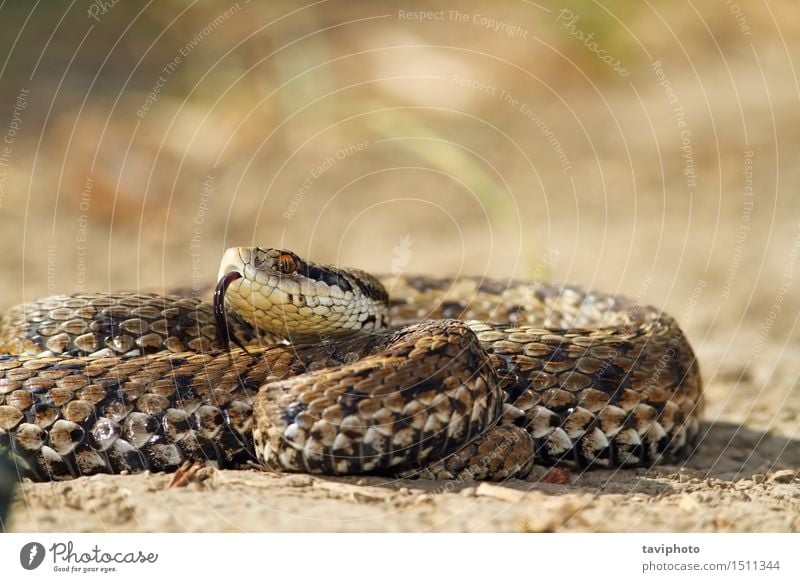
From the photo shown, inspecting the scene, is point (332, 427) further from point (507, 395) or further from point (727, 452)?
point (727, 452)

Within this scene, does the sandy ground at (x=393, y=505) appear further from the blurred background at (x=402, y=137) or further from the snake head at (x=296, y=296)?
the blurred background at (x=402, y=137)

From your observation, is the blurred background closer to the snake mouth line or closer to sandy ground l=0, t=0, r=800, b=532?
sandy ground l=0, t=0, r=800, b=532

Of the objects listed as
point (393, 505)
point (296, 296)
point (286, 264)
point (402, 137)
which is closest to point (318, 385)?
point (393, 505)

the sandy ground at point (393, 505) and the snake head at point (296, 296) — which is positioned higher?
the snake head at point (296, 296)

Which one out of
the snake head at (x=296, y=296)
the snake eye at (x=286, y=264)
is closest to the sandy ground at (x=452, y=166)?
the snake head at (x=296, y=296)

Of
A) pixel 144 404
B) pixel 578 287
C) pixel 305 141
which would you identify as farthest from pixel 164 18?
pixel 144 404
